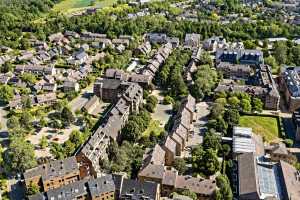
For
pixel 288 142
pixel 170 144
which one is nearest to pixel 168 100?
pixel 170 144

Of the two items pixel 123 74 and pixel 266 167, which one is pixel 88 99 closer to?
pixel 123 74

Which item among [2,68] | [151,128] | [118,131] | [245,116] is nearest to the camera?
[118,131]

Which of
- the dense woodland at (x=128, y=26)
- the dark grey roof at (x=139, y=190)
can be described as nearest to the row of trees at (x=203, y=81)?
the dense woodland at (x=128, y=26)

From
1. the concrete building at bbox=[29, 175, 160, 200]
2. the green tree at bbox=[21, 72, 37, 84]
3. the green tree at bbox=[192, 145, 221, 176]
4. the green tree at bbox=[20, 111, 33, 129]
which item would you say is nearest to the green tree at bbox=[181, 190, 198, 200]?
the concrete building at bbox=[29, 175, 160, 200]

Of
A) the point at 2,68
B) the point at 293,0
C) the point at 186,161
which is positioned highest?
the point at 293,0

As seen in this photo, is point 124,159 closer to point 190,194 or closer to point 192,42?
point 190,194

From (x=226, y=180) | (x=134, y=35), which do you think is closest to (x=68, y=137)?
(x=226, y=180)
